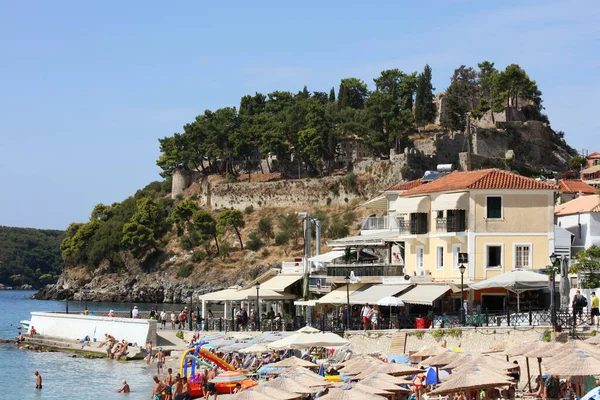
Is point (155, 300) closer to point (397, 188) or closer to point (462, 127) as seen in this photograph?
point (462, 127)

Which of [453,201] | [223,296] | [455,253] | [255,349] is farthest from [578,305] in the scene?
[223,296]

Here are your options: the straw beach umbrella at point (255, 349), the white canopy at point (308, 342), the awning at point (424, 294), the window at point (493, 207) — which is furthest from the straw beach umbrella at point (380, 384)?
the window at point (493, 207)

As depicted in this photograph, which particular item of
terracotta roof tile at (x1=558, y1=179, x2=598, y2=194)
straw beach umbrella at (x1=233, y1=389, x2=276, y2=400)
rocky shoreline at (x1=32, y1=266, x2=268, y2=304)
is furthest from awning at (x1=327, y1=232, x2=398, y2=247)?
rocky shoreline at (x1=32, y1=266, x2=268, y2=304)

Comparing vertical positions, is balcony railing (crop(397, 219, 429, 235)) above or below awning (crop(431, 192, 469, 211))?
below

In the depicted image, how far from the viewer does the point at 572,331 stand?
28.0m

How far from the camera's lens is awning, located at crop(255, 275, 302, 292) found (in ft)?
153

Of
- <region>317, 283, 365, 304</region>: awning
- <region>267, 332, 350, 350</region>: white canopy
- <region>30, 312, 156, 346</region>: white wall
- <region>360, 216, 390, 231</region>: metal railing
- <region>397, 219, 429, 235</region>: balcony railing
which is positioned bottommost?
<region>30, 312, 156, 346</region>: white wall

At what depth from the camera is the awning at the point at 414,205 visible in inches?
1581

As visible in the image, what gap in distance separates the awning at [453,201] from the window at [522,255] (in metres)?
2.66

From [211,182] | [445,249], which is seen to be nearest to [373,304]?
[445,249]

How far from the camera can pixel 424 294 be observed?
3597 cm

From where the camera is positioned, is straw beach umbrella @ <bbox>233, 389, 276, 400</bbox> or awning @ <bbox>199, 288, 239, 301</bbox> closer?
straw beach umbrella @ <bbox>233, 389, 276, 400</bbox>

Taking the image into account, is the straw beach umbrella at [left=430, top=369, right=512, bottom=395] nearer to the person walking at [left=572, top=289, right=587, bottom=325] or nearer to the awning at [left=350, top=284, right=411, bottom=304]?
the person walking at [left=572, top=289, right=587, bottom=325]

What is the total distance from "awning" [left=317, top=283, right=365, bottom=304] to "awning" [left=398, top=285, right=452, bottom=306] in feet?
10.7
